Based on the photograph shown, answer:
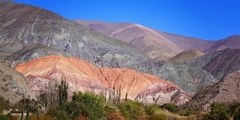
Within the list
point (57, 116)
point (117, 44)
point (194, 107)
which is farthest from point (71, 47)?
point (57, 116)

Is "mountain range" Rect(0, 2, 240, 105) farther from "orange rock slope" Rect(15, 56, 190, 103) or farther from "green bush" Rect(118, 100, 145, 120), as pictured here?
"green bush" Rect(118, 100, 145, 120)

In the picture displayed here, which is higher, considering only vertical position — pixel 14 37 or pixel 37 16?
pixel 37 16

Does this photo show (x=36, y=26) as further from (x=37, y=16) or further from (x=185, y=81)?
(x=185, y=81)

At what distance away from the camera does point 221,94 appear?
3204 inches

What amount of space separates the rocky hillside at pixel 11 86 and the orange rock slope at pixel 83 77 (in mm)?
26301

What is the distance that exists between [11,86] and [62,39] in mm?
87583

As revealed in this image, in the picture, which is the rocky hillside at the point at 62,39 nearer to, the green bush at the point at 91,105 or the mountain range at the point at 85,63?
the mountain range at the point at 85,63

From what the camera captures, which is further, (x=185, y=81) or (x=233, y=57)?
(x=233, y=57)

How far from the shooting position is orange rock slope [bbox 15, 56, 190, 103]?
3762 inches

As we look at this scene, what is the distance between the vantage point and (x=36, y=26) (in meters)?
152

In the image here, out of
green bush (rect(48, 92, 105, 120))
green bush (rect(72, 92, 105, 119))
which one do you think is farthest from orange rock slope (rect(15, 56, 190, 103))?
green bush (rect(48, 92, 105, 120))

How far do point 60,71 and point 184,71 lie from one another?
192 ft

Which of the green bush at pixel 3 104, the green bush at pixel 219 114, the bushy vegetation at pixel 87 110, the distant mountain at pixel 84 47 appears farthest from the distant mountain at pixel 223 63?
the green bush at pixel 3 104

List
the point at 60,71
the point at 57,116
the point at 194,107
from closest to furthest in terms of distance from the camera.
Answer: the point at 57,116 → the point at 194,107 → the point at 60,71
